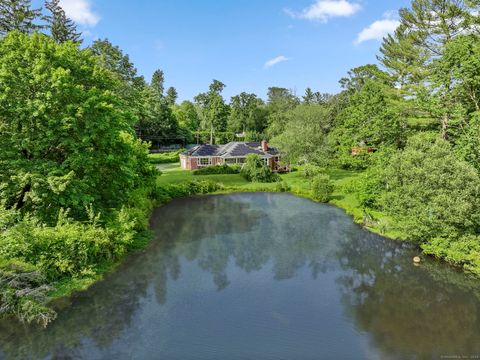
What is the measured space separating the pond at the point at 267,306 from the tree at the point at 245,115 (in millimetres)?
73858

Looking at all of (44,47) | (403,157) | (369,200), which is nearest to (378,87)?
(369,200)

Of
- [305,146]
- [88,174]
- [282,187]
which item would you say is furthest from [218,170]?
[88,174]

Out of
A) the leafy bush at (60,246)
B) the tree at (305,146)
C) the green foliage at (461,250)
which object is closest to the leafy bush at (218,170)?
the tree at (305,146)

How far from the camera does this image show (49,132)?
1858 cm

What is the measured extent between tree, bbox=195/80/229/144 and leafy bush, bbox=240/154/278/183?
39563 millimetres

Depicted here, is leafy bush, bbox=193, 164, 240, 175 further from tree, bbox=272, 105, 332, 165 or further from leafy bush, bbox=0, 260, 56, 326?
leafy bush, bbox=0, 260, 56, 326

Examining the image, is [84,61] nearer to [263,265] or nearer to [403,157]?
[263,265]

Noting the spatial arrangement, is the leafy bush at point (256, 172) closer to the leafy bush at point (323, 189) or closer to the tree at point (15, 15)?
the leafy bush at point (323, 189)

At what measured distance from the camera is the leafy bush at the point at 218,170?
52.3m

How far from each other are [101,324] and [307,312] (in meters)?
9.25

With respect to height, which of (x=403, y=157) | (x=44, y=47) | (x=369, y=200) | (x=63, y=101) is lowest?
(x=369, y=200)

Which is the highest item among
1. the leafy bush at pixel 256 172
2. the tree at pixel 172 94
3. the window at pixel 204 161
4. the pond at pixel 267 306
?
the tree at pixel 172 94

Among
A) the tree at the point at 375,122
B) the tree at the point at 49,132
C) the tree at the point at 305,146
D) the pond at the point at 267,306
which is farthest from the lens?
the tree at the point at 305,146

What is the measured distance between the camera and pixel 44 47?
1939 cm
